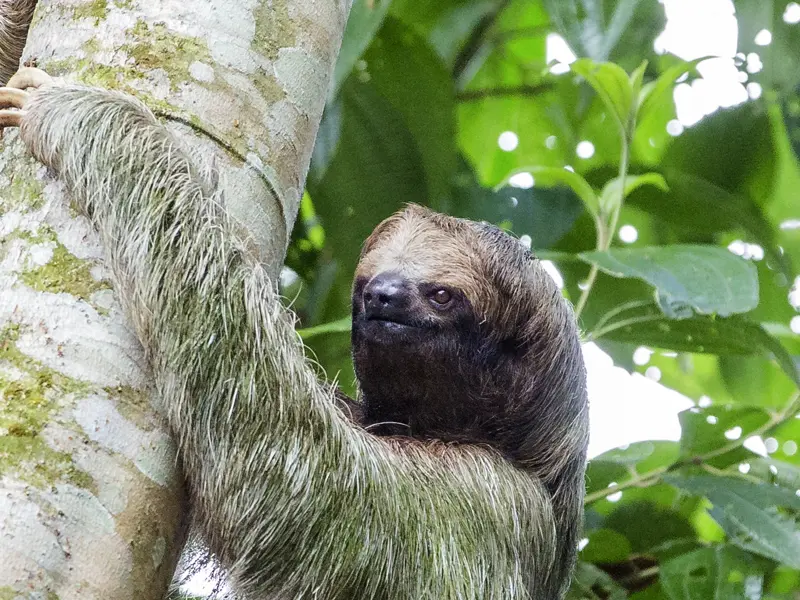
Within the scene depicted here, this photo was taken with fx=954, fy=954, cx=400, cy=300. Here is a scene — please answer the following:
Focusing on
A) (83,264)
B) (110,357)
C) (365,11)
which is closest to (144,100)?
(83,264)

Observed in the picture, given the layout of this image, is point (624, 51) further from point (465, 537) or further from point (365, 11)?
point (465, 537)

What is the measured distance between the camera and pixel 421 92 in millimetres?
6637

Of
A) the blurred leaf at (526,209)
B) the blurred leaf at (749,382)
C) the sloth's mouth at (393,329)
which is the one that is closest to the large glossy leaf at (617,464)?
the blurred leaf at (749,382)

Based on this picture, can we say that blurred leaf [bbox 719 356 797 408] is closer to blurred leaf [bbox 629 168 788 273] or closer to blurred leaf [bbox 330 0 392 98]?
blurred leaf [bbox 629 168 788 273]

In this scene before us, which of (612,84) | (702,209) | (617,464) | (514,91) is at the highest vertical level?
(612,84)

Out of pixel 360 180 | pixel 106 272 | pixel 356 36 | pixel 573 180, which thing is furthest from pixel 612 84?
pixel 106 272

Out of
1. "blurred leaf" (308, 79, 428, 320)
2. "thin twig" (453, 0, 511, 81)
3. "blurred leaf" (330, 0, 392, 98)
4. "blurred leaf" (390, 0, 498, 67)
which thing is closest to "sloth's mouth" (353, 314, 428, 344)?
"blurred leaf" (330, 0, 392, 98)

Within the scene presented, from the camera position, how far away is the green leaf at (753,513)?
5125mm

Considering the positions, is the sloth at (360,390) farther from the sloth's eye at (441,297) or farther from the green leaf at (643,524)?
the green leaf at (643,524)

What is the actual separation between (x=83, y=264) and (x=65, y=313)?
20cm

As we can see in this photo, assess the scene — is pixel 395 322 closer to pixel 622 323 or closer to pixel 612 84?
pixel 622 323

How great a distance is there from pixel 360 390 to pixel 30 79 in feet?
7.75

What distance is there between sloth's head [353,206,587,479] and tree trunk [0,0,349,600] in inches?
41.3

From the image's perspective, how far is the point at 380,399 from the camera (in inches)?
186
